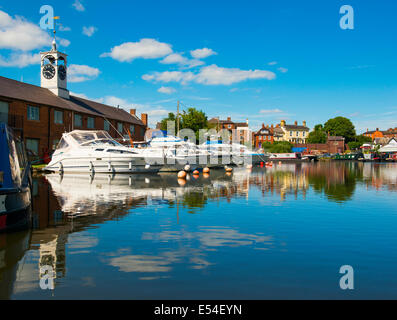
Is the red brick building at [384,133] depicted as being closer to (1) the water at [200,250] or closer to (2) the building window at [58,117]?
(2) the building window at [58,117]

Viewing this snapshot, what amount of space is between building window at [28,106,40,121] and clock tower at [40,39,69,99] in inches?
269

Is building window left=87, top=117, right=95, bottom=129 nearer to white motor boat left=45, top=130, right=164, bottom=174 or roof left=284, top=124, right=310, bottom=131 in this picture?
white motor boat left=45, top=130, right=164, bottom=174

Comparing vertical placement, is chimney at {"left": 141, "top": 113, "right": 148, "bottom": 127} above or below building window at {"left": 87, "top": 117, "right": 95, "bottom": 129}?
above

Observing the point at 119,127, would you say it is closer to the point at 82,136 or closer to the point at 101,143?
the point at 82,136

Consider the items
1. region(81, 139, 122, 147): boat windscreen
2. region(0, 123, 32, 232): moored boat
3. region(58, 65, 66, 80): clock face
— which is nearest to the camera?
region(0, 123, 32, 232): moored boat

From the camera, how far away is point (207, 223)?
11664 mm

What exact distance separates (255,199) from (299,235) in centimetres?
724

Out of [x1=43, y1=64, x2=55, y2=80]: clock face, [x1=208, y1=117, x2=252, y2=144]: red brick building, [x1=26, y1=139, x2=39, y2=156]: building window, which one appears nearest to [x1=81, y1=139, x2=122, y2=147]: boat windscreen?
[x1=26, y1=139, x2=39, y2=156]: building window

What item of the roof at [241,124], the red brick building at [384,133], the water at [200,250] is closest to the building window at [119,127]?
the water at [200,250]

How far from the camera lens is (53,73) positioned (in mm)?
42969

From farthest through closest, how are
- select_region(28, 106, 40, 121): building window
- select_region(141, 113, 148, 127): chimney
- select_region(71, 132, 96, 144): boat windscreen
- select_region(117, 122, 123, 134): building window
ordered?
select_region(141, 113, 148, 127): chimney → select_region(117, 122, 123, 134): building window → select_region(28, 106, 40, 121): building window → select_region(71, 132, 96, 144): boat windscreen

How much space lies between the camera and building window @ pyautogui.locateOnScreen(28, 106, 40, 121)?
35.2 metres

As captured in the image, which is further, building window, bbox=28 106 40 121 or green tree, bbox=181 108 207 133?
green tree, bbox=181 108 207 133
